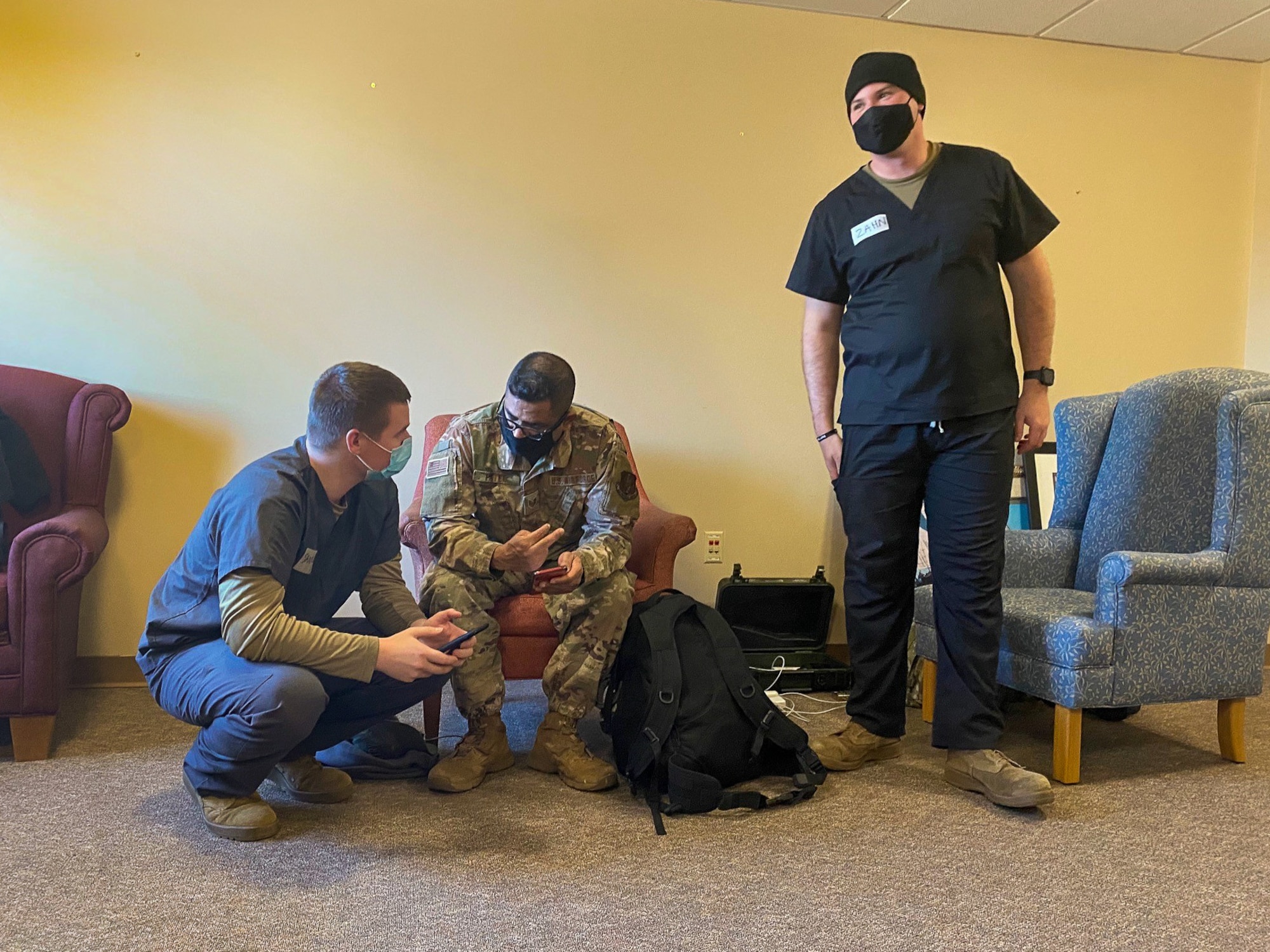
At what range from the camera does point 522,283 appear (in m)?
3.22

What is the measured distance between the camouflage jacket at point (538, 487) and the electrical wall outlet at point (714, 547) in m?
1.02

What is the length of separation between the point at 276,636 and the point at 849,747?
133cm

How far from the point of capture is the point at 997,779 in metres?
2.01

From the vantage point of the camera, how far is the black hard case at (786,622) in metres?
3.09

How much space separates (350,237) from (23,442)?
1155 mm

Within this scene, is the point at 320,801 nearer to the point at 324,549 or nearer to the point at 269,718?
the point at 269,718

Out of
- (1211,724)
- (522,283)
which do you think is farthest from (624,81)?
(1211,724)

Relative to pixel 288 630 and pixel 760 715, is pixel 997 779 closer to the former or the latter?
pixel 760 715

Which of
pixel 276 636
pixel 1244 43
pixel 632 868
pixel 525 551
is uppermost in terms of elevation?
pixel 1244 43

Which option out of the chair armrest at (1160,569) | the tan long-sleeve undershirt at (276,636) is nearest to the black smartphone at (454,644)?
the tan long-sleeve undershirt at (276,636)

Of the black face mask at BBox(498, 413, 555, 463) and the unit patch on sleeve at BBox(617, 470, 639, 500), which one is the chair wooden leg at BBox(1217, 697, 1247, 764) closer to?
the unit patch on sleeve at BBox(617, 470, 639, 500)

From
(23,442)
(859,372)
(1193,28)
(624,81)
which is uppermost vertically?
(1193,28)

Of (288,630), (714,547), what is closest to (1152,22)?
(714,547)

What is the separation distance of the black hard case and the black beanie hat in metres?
1.69
